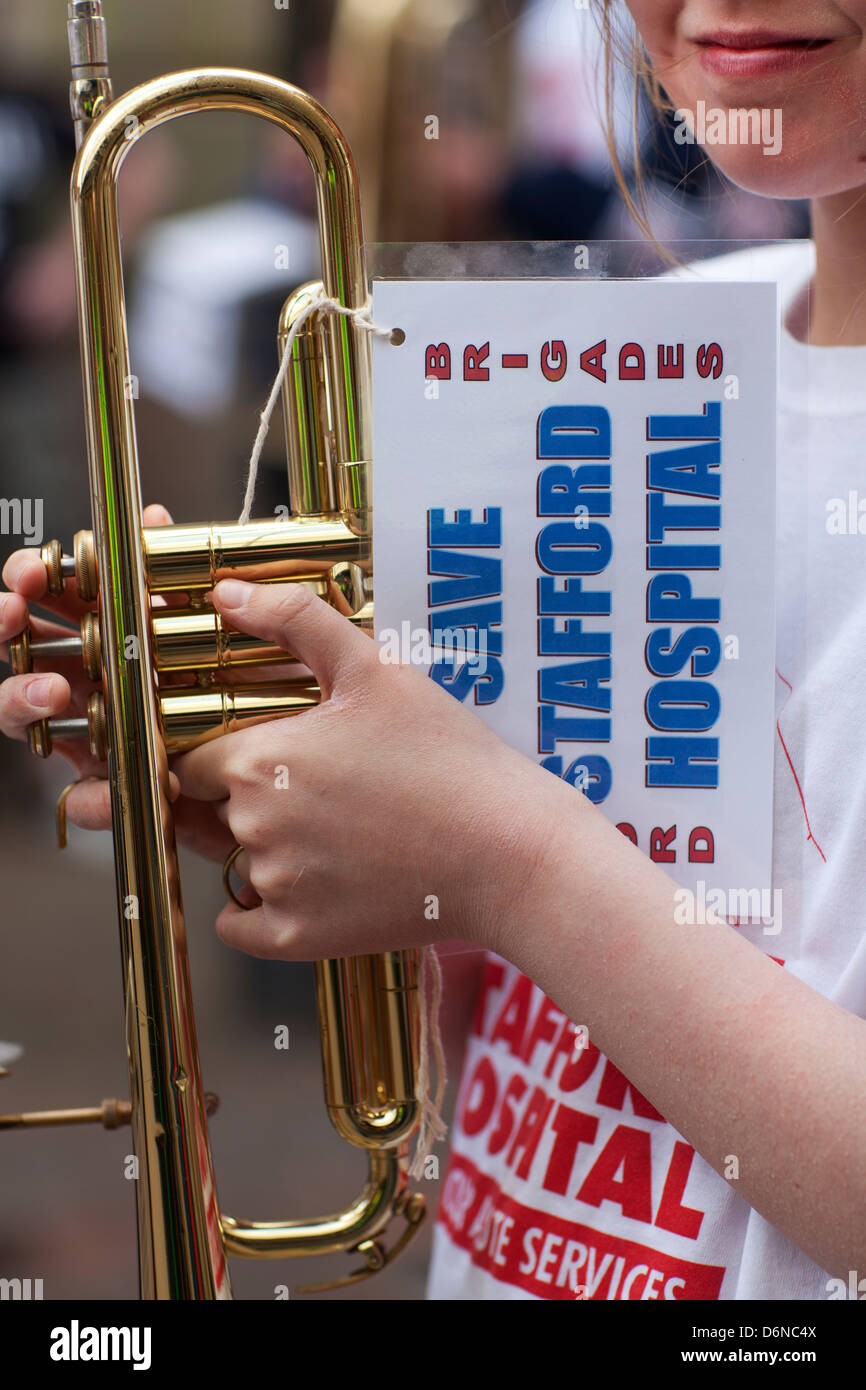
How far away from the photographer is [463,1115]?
2.03 feet

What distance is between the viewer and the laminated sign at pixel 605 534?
16.5 inches

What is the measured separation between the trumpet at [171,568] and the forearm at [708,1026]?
0.13m

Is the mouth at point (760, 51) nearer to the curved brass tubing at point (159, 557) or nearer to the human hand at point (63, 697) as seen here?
the curved brass tubing at point (159, 557)

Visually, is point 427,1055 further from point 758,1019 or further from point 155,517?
point 155,517

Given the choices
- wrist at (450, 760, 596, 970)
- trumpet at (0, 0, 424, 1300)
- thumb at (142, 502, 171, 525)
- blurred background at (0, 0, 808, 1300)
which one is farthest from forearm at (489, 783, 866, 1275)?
blurred background at (0, 0, 808, 1300)

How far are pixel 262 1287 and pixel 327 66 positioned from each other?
1256 millimetres

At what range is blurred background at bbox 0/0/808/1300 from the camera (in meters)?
1.01

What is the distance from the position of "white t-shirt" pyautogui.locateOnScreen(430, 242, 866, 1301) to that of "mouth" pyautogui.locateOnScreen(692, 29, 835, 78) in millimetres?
71

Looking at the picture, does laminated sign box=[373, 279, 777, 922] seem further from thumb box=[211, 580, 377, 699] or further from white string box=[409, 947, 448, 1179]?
white string box=[409, 947, 448, 1179]

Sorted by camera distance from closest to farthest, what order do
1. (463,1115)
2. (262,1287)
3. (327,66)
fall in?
(463,1115) → (327,66) → (262,1287)

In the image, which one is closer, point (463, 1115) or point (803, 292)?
point (803, 292)

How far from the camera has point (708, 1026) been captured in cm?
39

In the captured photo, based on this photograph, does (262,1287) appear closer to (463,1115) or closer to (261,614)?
(463,1115)
